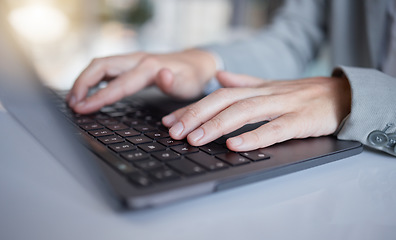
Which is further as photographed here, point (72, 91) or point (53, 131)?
point (72, 91)

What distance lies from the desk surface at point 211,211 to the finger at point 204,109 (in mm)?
119

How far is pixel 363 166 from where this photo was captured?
399 mm

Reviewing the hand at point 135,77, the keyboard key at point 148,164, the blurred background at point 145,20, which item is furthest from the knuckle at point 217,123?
the blurred background at point 145,20

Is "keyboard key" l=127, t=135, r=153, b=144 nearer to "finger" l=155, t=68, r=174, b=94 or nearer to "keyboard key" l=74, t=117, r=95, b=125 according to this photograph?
"keyboard key" l=74, t=117, r=95, b=125

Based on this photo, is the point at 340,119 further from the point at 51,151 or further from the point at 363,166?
the point at 51,151

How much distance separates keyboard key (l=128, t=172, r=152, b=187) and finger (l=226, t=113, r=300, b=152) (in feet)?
0.41

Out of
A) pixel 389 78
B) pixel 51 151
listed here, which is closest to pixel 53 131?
pixel 51 151

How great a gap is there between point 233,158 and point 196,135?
62mm

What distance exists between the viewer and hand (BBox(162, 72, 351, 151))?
397 millimetres

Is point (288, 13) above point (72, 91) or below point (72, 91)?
above

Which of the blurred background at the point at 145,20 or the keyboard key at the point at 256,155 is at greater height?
the blurred background at the point at 145,20

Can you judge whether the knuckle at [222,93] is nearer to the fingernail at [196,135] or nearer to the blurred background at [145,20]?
the fingernail at [196,135]

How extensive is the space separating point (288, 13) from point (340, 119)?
2.07ft

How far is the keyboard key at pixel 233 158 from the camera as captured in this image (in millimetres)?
332
